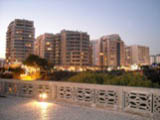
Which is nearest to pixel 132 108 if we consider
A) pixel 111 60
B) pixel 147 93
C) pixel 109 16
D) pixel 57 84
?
pixel 147 93

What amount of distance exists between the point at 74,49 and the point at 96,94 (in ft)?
327

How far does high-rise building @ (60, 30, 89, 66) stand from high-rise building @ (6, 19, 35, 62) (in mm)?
21725

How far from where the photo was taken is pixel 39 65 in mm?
74188

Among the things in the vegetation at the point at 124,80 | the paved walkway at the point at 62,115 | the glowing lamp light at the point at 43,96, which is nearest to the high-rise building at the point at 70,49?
the vegetation at the point at 124,80

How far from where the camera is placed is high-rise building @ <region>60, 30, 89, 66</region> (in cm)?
10488

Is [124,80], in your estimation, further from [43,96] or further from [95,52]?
[95,52]

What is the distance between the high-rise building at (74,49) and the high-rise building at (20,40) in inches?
855

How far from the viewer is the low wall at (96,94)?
5.86 metres

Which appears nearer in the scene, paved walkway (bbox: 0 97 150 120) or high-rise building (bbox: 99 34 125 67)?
paved walkway (bbox: 0 97 150 120)

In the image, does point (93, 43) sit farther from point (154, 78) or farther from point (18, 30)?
point (154, 78)

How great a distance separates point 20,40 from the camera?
106375 mm

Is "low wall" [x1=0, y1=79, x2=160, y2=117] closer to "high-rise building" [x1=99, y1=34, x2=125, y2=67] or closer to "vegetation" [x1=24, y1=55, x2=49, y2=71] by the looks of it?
"vegetation" [x1=24, y1=55, x2=49, y2=71]

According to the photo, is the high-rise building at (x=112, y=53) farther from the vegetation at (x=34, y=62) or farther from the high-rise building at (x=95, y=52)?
the vegetation at (x=34, y=62)

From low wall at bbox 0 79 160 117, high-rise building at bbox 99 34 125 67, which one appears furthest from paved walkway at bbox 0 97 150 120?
high-rise building at bbox 99 34 125 67
